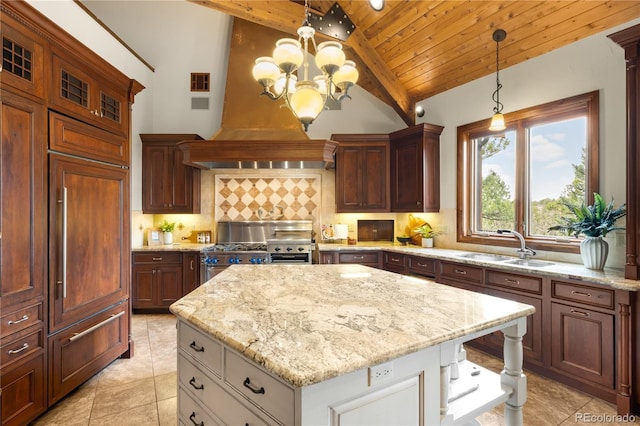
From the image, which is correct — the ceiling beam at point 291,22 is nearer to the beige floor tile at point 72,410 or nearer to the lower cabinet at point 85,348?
the lower cabinet at point 85,348

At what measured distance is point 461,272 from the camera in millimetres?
3416

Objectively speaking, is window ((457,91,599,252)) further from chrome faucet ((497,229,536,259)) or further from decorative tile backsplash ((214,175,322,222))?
decorative tile backsplash ((214,175,322,222))

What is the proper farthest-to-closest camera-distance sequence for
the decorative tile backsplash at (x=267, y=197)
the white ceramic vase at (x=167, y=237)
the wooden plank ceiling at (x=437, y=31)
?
the decorative tile backsplash at (x=267, y=197), the white ceramic vase at (x=167, y=237), the wooden plank ceiling at (x=437, y=31)

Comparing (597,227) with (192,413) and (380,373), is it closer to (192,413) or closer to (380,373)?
(380,373)

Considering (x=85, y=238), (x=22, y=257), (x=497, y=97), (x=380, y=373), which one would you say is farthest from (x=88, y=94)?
(x=497, y=97)

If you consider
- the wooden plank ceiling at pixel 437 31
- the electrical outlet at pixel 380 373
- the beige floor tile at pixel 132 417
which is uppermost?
the wooden plank ceiling at pixel 437 31

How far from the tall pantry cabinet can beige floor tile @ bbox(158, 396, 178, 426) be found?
73 centimetres

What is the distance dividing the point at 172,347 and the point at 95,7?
5106 millimetres

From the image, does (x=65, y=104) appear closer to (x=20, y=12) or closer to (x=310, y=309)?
(x=20, y=12)

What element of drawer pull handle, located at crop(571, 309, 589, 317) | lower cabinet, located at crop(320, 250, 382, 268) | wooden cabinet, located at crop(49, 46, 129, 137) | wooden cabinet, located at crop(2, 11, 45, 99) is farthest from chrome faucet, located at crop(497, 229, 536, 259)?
wooden cabinet, located at crop(2, 11, 45, 99)

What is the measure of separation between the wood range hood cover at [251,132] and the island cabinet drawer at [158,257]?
50.9 inches

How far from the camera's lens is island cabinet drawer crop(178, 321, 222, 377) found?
1.36 m

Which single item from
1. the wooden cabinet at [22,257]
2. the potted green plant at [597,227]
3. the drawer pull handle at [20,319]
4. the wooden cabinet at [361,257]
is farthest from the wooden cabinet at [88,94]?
the potted green plant at [597,227]

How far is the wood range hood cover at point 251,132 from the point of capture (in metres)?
4.14
